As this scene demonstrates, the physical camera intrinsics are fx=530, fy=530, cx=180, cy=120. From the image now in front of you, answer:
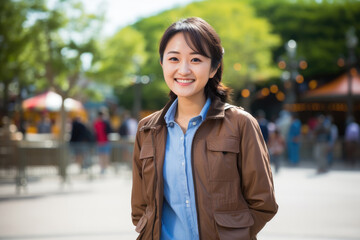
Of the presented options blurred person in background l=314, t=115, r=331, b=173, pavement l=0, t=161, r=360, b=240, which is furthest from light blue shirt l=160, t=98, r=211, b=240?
blurred person in background l=314, t=115, r=331, b=173

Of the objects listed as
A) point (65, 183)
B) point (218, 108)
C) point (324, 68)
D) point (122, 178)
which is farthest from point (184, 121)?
point (324, 68)

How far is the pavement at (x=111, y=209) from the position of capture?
7.44 metres

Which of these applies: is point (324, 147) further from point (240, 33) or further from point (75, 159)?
point (240, 33)

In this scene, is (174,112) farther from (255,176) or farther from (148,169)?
(255,176)

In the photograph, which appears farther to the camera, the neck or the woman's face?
the neck

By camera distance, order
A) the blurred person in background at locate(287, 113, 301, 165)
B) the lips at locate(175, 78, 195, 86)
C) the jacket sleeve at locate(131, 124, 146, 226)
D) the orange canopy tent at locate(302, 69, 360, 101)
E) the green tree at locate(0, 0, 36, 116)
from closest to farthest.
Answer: the lips at locate(175, 78, 195, 86) < the jacket sleeve at locate(131, 124, 146, 226) < the green tree at locate(0, 0, 36, 116) < the blurred person in background at locate(287, 113, 301, 165) < the orange canopy tent at locate(302, 69, 360, 101)

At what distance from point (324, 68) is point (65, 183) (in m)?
27.7

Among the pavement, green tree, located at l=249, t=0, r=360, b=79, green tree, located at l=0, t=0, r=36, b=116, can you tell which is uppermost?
green tree, located at l=249, t=0, r=360, b=79

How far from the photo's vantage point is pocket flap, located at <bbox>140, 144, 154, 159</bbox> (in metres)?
2.74

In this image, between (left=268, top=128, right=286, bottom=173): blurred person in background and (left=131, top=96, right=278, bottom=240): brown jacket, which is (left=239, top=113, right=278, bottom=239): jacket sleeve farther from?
(left=268, top=128, right=286, bottom=173): blurred person in background

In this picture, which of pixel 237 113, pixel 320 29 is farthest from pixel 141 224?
pixel 320 29

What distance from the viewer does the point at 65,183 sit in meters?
13.8

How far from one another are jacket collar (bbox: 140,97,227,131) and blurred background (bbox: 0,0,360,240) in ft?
2.44

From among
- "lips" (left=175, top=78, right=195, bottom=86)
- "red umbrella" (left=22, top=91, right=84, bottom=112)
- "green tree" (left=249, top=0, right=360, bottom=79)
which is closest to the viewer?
"lips" (left=175, top=78, right=195, bottom=86)
